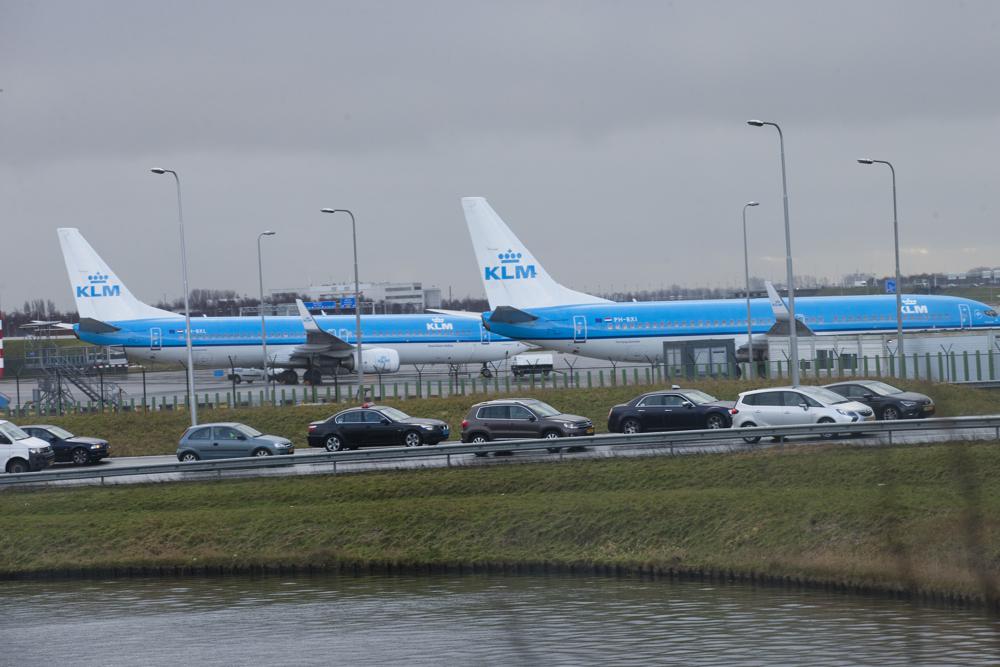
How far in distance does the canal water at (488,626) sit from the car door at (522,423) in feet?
35.2

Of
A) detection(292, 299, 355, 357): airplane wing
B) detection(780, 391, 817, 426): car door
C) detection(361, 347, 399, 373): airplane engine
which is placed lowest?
detection(780, 391, 817, 426): car door

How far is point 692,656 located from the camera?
18.5 meters

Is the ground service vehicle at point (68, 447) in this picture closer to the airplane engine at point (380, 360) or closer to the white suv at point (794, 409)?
the white suv at point (794, 409)

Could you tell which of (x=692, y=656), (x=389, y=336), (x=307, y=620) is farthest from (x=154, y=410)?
(x=692, y=656)

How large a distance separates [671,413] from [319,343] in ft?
135

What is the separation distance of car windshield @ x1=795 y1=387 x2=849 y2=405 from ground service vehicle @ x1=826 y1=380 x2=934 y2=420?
1.46m

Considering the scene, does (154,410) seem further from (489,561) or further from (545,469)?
(489,561)

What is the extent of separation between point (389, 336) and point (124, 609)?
53.2 m

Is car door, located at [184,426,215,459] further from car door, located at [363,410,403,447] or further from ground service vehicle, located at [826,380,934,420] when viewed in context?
ground service vehicle, located at [826,380,934,420]

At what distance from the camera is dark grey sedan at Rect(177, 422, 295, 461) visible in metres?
39.7

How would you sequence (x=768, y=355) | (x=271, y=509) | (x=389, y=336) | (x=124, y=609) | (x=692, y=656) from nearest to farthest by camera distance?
(x=692, y=656) → (x=124, y=609) → (x=271, y=509) → (x=768, y=355) → (x=389, y=336)

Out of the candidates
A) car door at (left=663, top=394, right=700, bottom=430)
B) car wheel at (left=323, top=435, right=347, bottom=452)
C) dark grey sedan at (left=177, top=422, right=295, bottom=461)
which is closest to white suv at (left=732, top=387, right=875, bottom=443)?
car door at (left=663, top=394, right=700, bottom=430)

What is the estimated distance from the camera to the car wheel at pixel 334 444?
41312 millimetres

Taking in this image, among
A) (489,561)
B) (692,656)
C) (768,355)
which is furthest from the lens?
(768,355)
